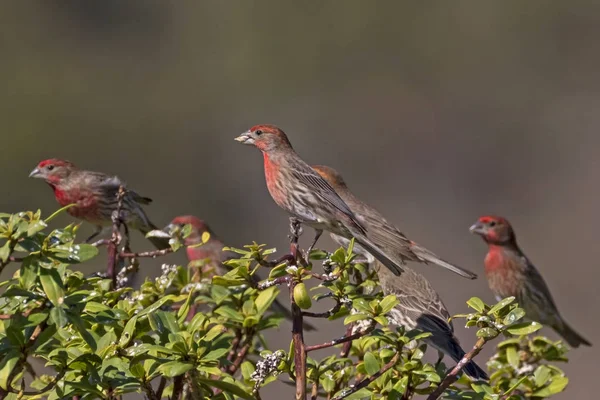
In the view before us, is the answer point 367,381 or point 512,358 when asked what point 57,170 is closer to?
point 512,358

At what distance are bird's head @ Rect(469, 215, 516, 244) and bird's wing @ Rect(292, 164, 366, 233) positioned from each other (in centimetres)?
235

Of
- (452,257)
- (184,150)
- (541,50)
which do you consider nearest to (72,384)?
(452,257)

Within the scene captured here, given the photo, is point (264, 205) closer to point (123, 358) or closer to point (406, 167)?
point (406, 167)

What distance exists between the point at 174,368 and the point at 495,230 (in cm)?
572

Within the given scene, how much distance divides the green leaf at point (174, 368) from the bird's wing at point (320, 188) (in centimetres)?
308

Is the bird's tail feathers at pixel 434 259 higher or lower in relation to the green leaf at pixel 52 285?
higher

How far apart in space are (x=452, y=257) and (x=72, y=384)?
36.9 feet

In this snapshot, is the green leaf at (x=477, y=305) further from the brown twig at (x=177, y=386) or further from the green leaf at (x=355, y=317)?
the brown twig at (x=177, y=386)

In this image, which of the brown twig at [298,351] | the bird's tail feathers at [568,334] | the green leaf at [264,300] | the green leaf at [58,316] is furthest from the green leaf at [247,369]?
the bird's tail feathers at [568,334]

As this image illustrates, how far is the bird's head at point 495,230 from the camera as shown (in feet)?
25.5

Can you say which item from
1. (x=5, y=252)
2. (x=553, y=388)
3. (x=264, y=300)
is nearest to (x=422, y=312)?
(x=553, y=388)

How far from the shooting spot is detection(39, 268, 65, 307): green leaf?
2268 millimetres

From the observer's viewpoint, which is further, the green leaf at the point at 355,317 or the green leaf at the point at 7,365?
the green leaf at the point at 355,317

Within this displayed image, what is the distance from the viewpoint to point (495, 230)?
784 centimetres
